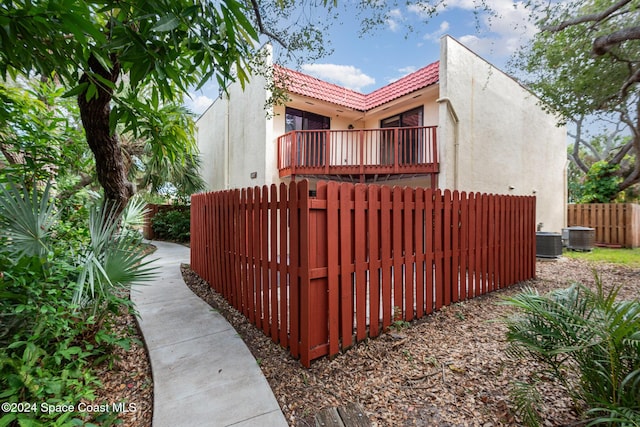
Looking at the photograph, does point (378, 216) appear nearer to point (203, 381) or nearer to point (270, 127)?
point (203, 381)

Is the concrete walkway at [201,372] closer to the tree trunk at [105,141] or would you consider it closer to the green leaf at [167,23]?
the tree trunk at [105,141]

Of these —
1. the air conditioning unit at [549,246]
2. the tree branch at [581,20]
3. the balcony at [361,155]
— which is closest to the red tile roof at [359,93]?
the balcony at [361,155]

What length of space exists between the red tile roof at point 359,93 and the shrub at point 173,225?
675 centimetres

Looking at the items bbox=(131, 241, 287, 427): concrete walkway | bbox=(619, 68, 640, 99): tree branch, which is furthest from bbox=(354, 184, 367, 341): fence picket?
bbox=(619, 68, 640, 99): tree branch

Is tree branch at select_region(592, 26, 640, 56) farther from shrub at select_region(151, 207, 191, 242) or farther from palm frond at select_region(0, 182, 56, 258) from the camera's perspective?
shrub at select_region(151, 207, 191, 242)

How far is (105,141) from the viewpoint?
3.36 m

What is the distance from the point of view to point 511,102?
10102 millimetres

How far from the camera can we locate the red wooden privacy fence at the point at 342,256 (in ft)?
8.79

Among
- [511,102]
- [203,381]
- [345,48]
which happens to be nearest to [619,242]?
[511,102]

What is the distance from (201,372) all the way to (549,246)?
380 inches

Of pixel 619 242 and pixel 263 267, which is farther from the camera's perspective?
pixel 619 242

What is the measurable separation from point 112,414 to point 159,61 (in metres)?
2.55

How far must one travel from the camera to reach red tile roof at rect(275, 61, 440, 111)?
901 centimetres

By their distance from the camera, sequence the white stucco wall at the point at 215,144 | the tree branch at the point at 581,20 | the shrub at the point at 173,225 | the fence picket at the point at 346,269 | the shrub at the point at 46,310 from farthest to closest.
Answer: the white stucco wall at the point at 215,144 → the shrub at the point at 173,225 → the tree branch at the point at 581,20 → the fence picket at the point at 346,269 → the shrub at the point at 46,310
